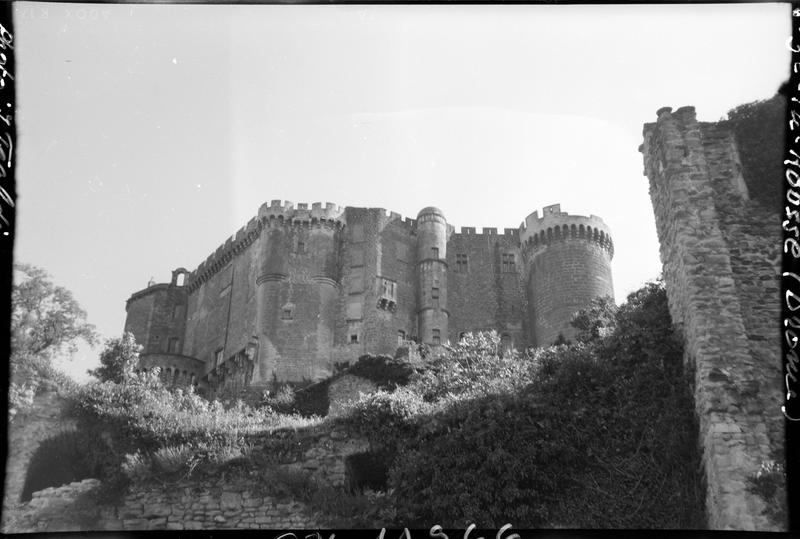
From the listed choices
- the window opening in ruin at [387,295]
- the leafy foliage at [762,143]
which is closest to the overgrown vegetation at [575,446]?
the leafy foliage at [762,143]

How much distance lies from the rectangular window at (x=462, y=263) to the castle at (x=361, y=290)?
0.05m

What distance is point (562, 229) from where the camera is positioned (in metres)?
42.5

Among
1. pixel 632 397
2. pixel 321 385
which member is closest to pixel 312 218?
pixel 321 385

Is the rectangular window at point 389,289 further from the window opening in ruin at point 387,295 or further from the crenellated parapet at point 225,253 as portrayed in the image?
the crenellated parapet at point 225,253

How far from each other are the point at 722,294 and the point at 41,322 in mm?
12970

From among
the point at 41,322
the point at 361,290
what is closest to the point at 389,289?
the point at 361,290

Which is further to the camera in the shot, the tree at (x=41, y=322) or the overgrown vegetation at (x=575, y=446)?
the tree at (x=41, y=322)

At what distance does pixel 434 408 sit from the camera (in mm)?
14609

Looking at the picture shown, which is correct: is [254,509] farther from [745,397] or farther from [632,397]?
[745,397]

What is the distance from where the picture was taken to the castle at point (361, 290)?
38938 mm

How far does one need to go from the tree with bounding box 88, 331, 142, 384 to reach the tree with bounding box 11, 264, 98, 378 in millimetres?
9448

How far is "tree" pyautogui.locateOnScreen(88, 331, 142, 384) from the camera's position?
28.2 meters

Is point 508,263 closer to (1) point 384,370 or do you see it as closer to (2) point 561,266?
(2) point 561,266

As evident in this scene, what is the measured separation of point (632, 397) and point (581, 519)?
191cm
